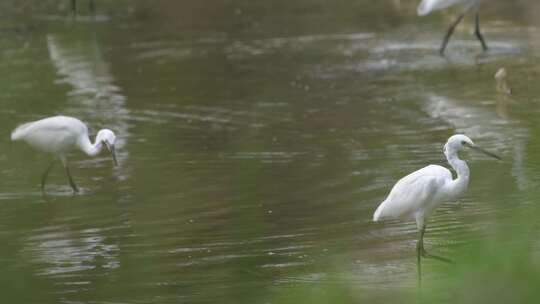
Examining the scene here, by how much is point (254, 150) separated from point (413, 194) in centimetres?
476

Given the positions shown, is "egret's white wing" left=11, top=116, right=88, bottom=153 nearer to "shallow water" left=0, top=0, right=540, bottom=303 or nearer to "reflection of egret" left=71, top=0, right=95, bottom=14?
"shallow water" left=0, top=0, right=540, bottom=303

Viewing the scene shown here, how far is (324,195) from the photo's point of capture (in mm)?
9922

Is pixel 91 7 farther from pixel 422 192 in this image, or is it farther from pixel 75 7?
pixel 422 192

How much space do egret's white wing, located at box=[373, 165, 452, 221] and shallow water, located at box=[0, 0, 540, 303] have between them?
0.39 m

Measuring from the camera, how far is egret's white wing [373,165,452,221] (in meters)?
7.25

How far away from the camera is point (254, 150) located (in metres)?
11.9

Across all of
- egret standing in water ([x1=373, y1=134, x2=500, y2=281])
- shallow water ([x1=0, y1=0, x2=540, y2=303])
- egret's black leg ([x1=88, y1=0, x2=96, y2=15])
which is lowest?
egret's black leg ([x1=88, y1=0, x2=96, y2=15])

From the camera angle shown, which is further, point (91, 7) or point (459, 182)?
point (91, 7)

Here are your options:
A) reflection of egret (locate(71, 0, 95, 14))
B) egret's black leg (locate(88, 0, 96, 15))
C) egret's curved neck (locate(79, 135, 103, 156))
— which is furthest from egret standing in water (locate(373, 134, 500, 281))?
egret's black leg (locate(88, 0, 96, 15))

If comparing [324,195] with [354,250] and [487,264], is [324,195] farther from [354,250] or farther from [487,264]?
[487,264]

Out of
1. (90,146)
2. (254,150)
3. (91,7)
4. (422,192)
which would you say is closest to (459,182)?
(422,192)

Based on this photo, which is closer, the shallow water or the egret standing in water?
the egret standing in water

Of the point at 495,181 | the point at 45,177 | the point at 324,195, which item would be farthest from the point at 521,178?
the point at 45,177

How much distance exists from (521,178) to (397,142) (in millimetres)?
2048
